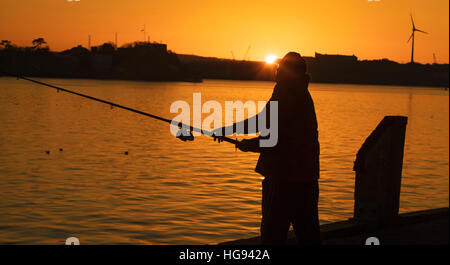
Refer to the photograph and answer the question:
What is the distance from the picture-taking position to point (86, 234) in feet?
36.1

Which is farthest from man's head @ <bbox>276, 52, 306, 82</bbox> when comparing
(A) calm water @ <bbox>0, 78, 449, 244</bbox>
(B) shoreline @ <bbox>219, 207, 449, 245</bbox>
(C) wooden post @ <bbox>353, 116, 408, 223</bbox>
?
(A) calm water @ <bbox>0, 78, 449, 244</bbox>

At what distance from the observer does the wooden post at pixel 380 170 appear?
717 cm

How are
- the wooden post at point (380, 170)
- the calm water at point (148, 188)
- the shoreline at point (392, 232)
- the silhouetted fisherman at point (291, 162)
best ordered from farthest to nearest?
the calm water at point (148, 188)
the wooden post at point (380, 170)
the shoreline at point (392, 232)
the silhouetted fisherman at point (291, 162)

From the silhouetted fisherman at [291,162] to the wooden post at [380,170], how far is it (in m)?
2.37

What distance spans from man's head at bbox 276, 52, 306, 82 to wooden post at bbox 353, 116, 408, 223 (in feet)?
8.40

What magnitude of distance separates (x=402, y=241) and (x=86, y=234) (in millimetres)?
6229

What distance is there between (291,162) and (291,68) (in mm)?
765

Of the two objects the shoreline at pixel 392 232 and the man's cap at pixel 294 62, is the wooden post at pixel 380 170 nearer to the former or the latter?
the shoreline at pixel 392 232

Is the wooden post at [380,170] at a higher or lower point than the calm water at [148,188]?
higher

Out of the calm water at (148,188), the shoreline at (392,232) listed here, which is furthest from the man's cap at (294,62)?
the calm water at (148,188)


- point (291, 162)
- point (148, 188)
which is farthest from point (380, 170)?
point (148, 188)

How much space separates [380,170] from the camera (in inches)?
283

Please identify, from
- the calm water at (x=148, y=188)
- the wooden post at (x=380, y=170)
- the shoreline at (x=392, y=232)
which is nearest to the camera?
the shoreline at (x=392, y=232)

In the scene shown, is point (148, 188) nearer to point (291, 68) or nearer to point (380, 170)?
point (380, 170)
